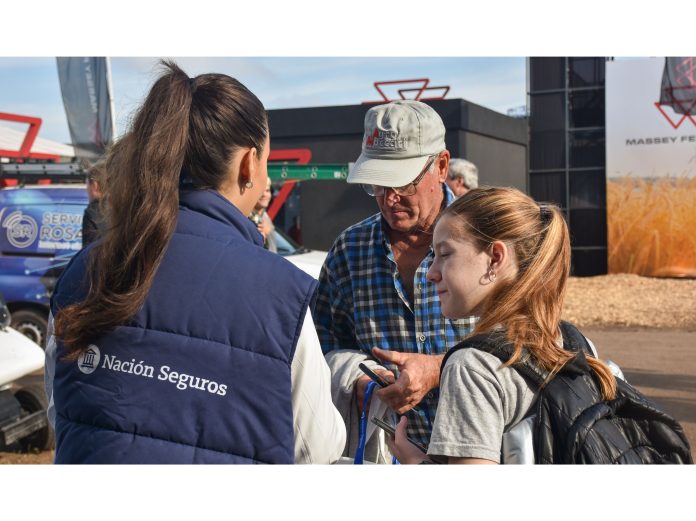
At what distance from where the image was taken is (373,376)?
2.40 m

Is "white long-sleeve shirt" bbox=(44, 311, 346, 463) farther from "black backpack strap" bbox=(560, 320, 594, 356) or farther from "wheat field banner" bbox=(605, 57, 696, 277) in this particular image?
"wheat field banner" bbox=(605, 57, 696, 277)

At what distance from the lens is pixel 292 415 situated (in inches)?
62.6

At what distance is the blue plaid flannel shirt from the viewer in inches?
106

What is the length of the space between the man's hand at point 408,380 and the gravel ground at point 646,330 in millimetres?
3976

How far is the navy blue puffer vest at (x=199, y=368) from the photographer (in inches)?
60.1

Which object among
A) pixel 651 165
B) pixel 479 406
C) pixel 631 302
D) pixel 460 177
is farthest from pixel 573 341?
pixel 651 165

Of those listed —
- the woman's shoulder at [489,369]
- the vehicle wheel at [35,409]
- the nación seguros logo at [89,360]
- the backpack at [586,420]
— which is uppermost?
the nación seguros logo at [89,360]

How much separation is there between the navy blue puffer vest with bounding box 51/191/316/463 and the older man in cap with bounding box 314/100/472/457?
3.44 ft

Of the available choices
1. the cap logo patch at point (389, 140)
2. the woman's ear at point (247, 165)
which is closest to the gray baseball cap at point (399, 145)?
the cap logo patch at point (389, 140)

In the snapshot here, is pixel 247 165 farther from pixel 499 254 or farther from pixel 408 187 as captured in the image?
pixel 408 187

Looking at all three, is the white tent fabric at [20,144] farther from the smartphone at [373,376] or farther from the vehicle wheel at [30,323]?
the smartphone at [373,376]

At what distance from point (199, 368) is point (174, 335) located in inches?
3.2

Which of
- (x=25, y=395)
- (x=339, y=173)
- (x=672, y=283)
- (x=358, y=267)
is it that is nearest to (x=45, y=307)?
(x=25, y=395)

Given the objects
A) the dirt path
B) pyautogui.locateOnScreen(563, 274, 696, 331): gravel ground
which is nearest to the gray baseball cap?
the dirt path
